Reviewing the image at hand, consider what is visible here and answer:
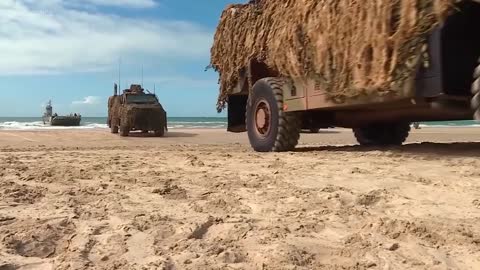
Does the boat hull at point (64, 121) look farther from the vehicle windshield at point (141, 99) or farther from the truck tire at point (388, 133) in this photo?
the truck tire at point (388, 133)

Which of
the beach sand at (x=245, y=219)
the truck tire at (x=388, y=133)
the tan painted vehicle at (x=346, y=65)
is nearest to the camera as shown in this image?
the beach sand at (x=245, y=219)

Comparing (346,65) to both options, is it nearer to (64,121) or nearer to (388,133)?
(388,133)

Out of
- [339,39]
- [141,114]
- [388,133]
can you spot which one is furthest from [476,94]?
[141,114]

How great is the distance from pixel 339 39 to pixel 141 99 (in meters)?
14.3

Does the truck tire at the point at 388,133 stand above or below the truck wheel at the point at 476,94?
below

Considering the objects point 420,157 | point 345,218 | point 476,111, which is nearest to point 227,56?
point 420,157

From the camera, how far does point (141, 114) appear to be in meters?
18.0

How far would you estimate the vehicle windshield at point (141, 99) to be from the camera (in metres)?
19.2

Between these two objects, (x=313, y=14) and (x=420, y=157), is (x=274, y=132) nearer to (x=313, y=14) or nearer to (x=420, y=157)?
(x=313, y=14)

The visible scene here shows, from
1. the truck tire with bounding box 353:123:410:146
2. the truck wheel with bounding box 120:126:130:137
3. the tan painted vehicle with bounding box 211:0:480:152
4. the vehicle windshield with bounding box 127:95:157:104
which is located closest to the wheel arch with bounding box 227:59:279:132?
the tan painted vehicle with bounding box 211:0:480:152

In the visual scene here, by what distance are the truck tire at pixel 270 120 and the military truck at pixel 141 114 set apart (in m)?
10.4

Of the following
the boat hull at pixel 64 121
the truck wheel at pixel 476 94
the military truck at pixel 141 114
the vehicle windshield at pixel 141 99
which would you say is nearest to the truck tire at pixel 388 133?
the truck wheel at pixel 476 94

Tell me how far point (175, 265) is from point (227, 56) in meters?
6.84

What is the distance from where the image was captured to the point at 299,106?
7055 mm
